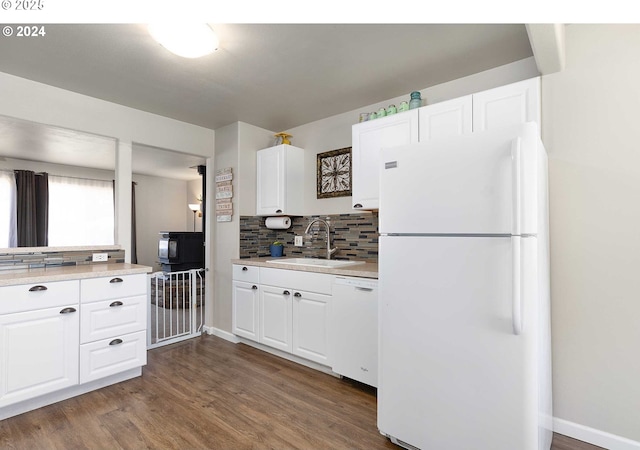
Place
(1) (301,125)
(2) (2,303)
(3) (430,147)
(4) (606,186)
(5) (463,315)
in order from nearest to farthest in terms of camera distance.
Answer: (5) (463,315)
(3) (430,147)
(4) (606,186)
(2) (2,303)
(1) (301,125)

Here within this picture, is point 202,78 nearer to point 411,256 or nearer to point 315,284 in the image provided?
point 315,284

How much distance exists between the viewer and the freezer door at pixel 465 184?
132cm

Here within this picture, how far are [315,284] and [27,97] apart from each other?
2675mm

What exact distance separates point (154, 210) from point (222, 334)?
387cm

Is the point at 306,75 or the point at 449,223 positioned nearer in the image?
the point at 449,223

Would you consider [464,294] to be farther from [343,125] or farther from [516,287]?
[343,125]

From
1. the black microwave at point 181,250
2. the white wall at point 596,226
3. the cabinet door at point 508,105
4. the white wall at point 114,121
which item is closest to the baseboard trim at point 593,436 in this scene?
the white wall at point 596,226

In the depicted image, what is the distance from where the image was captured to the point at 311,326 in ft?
8.65

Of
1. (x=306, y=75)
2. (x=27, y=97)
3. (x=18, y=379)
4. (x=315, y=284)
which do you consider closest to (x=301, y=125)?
(x=306, y=75)

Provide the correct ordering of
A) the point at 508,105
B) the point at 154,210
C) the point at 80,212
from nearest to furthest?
1. the point at 508,105
2. the point at 80,212
3. the point at 154,210

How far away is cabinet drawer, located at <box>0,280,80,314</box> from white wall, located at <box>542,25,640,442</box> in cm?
309

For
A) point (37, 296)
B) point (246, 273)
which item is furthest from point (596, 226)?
point (37, 296)

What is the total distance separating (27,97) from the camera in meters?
2.48

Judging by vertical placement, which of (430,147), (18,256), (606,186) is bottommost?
(18,256)
